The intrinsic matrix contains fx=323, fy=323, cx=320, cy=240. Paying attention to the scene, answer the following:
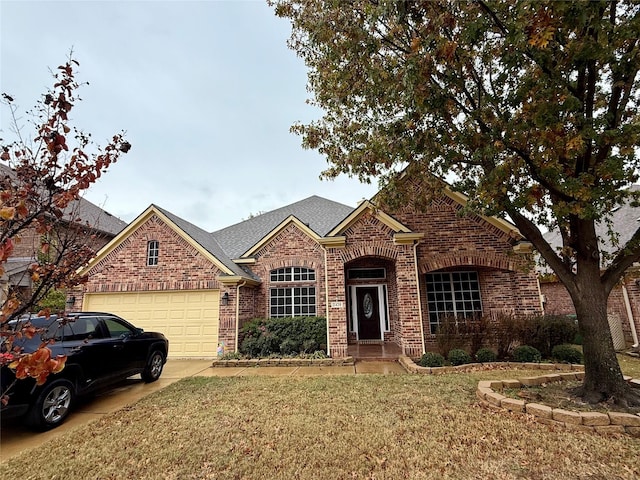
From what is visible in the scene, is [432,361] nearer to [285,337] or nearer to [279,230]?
[285,337]

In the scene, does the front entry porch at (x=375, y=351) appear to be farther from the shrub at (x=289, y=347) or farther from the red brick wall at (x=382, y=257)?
the shrub at (x=289, y=347)

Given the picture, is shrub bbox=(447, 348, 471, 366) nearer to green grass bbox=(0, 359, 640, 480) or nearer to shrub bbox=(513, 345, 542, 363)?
shrub bbox=(513, 345, 542, 363)

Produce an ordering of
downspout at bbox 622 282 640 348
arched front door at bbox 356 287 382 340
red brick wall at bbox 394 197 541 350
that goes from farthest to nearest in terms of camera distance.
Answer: arched front door at bbox 356 287 382 340 < downspout at bbox 622 282 640 348 < red brick wall at bbox 394 197 541 350

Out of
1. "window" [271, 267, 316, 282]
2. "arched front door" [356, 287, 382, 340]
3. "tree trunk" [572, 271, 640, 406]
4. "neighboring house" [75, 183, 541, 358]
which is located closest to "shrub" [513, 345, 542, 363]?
"neighboring house" [75, 183, 541, 358]

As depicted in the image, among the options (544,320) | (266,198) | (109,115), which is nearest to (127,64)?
(109,115)

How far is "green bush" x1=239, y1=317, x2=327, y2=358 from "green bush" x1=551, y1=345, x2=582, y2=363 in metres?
6.36

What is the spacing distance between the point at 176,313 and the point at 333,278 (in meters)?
5.86

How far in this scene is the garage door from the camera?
11.1 meters

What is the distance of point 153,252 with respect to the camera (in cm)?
1222

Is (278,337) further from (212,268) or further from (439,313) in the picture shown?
(439,313)

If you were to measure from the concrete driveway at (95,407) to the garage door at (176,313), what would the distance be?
1.26 m

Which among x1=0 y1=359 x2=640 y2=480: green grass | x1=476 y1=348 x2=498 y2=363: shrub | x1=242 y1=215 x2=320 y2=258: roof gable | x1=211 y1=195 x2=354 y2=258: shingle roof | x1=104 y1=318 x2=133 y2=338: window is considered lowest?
x1=0 y1=359 x2=640 y2=480: green grass

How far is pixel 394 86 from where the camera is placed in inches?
238

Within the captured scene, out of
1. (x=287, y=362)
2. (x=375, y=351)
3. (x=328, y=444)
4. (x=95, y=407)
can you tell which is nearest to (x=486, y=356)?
(x=375, y=351)
